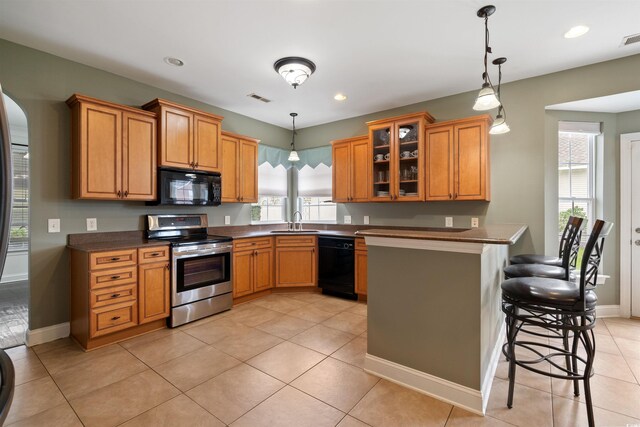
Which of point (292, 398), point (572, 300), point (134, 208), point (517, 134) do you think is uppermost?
point (517, 134)

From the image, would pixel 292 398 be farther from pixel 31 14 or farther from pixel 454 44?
pixel 31 14

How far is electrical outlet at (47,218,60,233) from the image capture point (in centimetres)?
302

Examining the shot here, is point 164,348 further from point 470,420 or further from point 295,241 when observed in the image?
point 470,420

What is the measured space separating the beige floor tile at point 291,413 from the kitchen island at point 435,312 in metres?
0.55

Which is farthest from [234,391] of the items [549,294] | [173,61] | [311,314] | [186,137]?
[173,61]

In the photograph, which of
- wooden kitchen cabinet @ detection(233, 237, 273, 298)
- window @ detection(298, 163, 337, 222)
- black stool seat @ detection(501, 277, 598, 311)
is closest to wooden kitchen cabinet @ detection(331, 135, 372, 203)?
window @ detection(298, 163, 337, 222)

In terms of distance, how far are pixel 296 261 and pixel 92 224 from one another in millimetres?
2555

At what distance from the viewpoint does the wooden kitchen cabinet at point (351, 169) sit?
454cm

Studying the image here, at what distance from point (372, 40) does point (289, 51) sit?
0.80 metres

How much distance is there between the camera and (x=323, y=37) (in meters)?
2.80

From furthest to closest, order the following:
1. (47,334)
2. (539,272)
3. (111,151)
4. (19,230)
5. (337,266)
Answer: (19,230) → (337,266) → (111,151) → (47,334) → (539,272)

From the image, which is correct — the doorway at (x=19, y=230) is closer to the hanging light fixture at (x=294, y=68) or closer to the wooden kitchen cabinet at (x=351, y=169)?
the hanging light fixture at (x=294, y=68)

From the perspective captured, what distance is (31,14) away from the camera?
2467mm

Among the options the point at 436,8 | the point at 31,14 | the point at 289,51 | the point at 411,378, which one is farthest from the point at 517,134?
the point at 31,14
